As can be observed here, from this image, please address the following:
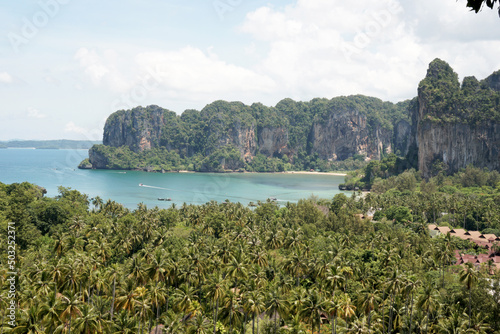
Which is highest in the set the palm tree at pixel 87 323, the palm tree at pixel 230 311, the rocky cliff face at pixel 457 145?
the rocky cliff face at pixel 457 145

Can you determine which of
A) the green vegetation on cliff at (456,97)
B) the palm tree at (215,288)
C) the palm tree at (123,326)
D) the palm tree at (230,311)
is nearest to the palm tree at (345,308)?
the palm tree at (230,311)

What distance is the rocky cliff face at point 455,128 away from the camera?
514ft

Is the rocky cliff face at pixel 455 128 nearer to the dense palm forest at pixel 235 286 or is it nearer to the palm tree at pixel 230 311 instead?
the dense palm forest at pixel 235 286

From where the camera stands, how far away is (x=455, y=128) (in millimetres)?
163750

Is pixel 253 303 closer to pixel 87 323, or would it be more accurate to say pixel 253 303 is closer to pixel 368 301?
pixel 368 301

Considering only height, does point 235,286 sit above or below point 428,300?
below

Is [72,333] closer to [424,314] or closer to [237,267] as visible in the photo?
[237,267]

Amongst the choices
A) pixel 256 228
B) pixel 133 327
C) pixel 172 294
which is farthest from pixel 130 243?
pixel 133 327

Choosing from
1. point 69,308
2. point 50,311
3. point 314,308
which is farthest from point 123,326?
point 314,308

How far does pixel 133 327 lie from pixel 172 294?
11.1 meters

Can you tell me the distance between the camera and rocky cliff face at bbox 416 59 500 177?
514ft

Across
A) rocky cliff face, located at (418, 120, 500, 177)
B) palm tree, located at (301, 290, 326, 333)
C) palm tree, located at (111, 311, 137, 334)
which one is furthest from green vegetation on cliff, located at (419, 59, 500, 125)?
palm tree, located at (111, 311, 137, 334)

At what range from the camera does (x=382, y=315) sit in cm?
3725

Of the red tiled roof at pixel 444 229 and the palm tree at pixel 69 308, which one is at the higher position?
the palm tree at pixel 69 308
